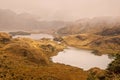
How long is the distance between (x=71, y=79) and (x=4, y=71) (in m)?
38.2

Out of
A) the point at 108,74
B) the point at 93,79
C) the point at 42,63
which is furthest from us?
the point at 42,63

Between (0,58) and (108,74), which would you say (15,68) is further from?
(108,74)

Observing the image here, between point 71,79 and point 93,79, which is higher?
point 93,79

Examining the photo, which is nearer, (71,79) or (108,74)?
(108,74)

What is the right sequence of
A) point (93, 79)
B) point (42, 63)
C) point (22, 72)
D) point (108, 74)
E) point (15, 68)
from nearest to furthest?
point (93, 79) < point (108, 74) < point (22, 72) < point (15, 68) < point (42, 63)

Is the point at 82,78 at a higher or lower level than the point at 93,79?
lower

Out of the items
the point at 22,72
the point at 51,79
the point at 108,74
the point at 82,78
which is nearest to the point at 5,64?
the point at 22,72

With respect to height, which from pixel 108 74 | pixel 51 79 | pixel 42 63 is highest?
pixel 108 74

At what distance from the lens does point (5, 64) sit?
15425cm

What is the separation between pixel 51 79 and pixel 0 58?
1827 inches

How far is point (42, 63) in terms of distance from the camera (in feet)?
632

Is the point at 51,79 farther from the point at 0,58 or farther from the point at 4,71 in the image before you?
the point at 0,58

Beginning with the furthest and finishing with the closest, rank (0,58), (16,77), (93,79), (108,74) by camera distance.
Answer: (0,58) < (16,77) < (108,74) < (93,79)

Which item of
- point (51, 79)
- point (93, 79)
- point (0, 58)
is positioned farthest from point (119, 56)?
point (0, 58)
